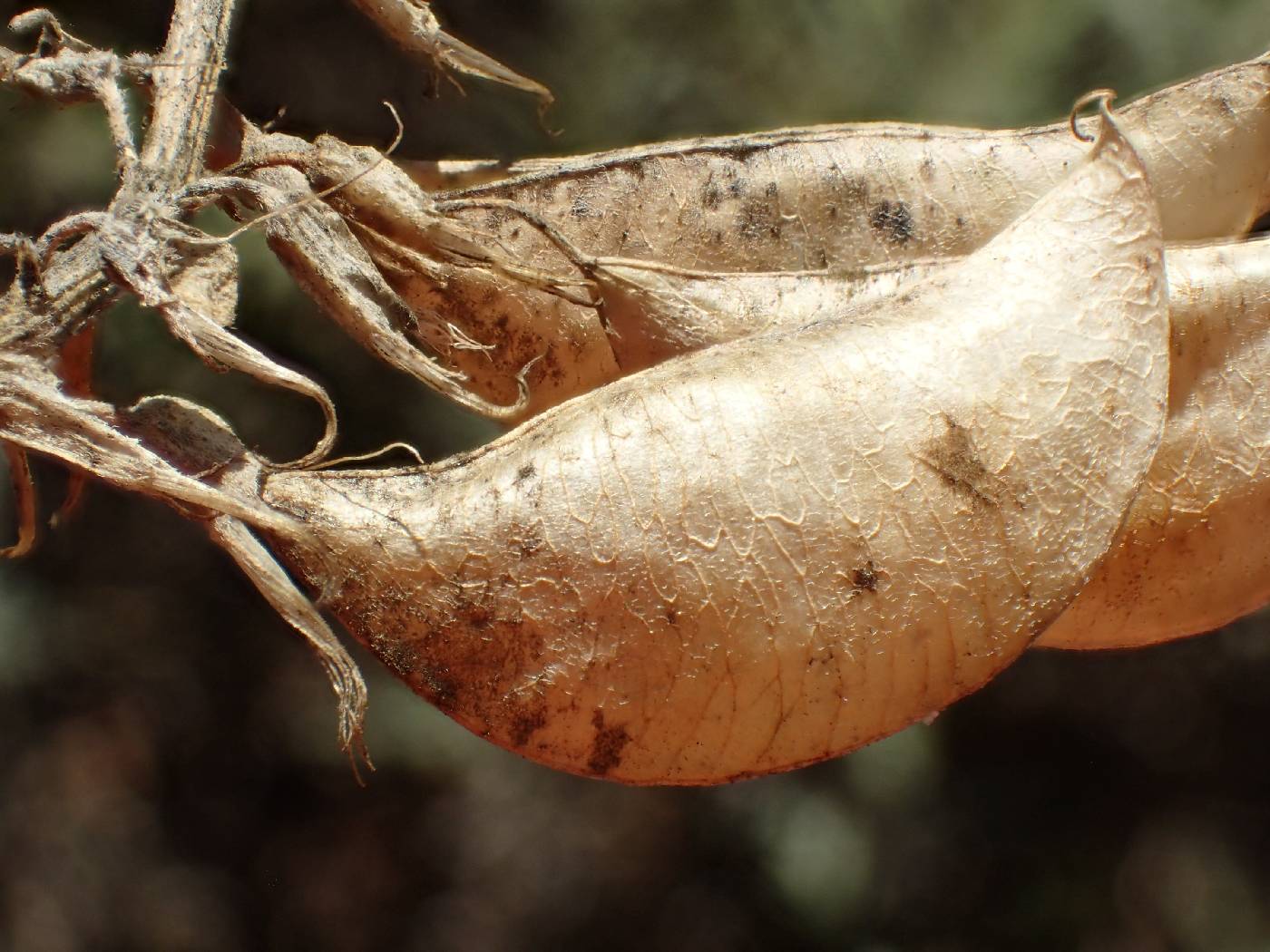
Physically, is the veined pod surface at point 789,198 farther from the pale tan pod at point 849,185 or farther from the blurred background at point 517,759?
the blurred background at point 517,759

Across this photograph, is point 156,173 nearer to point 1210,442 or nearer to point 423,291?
point 423,291

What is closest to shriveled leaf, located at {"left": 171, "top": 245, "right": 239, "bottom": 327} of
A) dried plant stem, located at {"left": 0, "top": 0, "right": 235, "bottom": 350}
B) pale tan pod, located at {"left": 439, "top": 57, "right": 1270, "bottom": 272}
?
dried plant stem, located at {"left": 0, "top": 0, "right": 235, "bottom": 350}

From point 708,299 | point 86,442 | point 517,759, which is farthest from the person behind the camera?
point 517,759

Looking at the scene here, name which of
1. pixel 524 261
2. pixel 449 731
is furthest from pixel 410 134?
pixel 449 731

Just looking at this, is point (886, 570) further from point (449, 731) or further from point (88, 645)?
point (88, 645)

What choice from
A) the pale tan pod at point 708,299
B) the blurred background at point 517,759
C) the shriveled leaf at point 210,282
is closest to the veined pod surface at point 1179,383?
the pale tan pod at point 708,299

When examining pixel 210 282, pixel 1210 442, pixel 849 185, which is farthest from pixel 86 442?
pixel 1210 442
